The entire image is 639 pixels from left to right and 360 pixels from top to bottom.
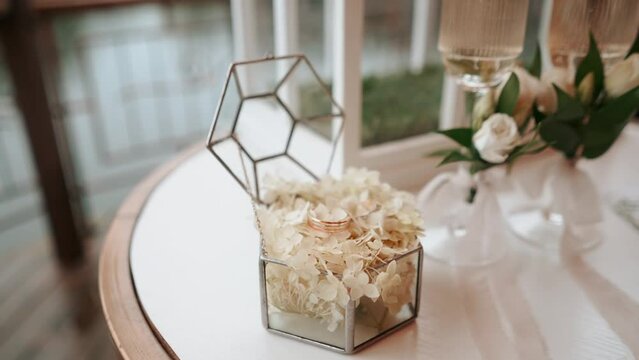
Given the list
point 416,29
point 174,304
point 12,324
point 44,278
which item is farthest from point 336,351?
point 44,278

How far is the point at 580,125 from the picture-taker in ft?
2.54

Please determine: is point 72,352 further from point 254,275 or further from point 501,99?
point 501,99

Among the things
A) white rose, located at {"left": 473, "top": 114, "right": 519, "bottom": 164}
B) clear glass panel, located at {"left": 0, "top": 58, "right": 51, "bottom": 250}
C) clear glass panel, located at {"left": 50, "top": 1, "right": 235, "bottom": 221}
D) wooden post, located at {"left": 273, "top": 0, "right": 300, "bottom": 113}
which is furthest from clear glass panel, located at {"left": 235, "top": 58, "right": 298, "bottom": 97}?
clear glass panel, located at {"left": 50, "top": 1, "right": 235, "bottom": 221}

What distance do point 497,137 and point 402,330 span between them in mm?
272

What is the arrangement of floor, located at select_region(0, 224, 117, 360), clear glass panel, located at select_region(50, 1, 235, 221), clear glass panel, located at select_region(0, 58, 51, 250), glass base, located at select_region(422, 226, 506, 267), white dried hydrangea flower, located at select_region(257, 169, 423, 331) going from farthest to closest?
clear glass panel, located at select_region(50, 1, 235, 221), clear glass panel, located at select_region(0, 58, 51, 250), floor, located at select_region(0, 224, 117, 360), glass base, located at select_region(422, 226, 506, 267), white dried hydrangea flower, located at select_region(257, 169, 423, 331)

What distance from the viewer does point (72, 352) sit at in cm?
163

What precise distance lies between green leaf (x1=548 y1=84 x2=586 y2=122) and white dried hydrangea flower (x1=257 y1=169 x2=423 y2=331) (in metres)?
0.24

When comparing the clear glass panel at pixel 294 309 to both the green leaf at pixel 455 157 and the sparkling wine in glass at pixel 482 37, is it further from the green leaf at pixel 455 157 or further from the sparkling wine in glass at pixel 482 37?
the sparkling wine in glass at pixel 482 37

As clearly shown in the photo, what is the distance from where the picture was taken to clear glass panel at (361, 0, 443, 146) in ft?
3.34

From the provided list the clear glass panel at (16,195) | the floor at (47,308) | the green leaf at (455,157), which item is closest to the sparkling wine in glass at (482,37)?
the green leaf at (455,157)

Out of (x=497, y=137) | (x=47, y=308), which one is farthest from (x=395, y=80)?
(x=47, y=308)

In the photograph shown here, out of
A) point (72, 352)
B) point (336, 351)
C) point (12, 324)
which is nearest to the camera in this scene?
point (336, 351)

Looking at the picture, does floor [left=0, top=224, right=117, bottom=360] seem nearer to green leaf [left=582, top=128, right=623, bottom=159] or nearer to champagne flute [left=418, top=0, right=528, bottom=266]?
champagne flute [left=418, top=0, right=528, bottom=266]

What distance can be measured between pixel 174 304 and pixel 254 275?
121 mm
